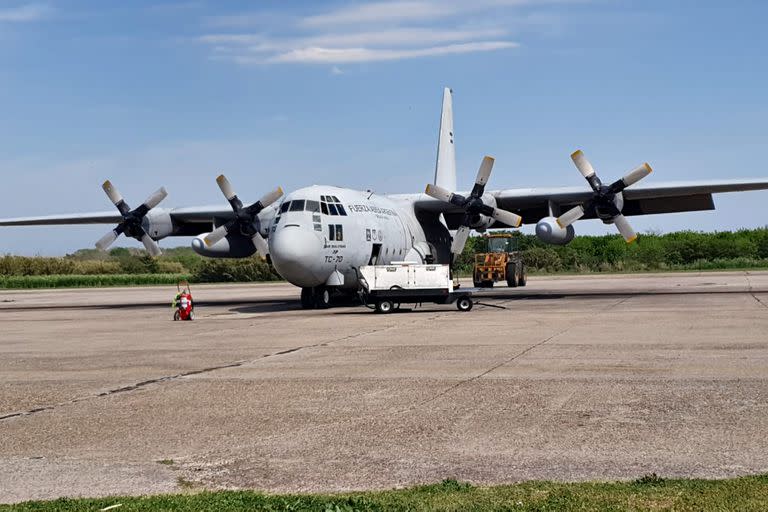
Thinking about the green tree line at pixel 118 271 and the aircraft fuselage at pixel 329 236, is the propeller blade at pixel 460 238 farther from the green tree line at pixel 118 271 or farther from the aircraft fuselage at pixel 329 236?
the green tree line at pixel 118 271

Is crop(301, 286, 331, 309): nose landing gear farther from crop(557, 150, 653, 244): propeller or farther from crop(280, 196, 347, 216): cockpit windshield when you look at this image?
crop(557, 150, 653, 244): propeller

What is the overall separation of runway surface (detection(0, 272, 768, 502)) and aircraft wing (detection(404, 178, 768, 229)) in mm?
13561

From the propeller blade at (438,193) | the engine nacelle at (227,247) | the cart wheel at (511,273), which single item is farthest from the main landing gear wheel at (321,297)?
the cart wheel at (511,273)

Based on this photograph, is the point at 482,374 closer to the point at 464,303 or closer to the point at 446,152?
the point at 464,303

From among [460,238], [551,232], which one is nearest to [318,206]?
[460,238]

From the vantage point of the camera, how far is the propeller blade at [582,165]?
115 feet

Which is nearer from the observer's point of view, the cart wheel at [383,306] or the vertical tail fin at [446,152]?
the cart wheel at [383,306]

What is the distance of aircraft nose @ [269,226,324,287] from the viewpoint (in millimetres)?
28891

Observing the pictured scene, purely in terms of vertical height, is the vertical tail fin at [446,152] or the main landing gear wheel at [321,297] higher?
the vertical tail fin at [446,152]

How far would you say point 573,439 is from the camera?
9.07m

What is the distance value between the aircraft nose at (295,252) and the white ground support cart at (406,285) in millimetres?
1723

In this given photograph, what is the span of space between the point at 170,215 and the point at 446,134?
13576 mm

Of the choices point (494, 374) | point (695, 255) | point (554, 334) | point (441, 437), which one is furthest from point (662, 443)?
point (695, 255)

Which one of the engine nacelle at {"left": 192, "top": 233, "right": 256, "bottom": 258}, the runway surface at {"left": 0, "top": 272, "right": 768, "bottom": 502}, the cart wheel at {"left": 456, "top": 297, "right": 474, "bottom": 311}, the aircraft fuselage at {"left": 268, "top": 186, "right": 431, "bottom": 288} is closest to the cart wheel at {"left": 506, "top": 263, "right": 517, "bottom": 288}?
the aircraft fuselage at {"left": 268, "top": 186, "right": 431, "bottom": 288}
